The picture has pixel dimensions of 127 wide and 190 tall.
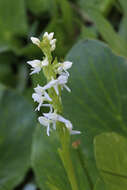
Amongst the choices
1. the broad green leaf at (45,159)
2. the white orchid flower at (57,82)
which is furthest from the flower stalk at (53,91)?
the broad green leaf at (45,159)

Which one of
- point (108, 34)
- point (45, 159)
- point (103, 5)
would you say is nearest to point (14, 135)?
point (45, 159)

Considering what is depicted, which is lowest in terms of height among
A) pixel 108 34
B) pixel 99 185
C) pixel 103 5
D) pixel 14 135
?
pixel 99 185

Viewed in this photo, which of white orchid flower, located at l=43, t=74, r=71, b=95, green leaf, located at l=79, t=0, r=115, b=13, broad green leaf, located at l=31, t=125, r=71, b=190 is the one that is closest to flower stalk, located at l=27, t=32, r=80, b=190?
white orchid flower, located at l=43, t=74, r=71, b=95

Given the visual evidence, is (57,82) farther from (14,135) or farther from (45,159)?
(14,135)

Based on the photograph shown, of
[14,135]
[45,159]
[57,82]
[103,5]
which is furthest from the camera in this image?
[103,5]

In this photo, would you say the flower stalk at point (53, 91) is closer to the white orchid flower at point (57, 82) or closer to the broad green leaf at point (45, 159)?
the white orchid flower at point (57, 82)

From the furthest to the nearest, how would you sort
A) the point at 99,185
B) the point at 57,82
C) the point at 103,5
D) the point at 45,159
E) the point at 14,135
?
the point at 103,5
the point at 14,135
the point at 45,159
the point at 99,185
the point at 57,82
